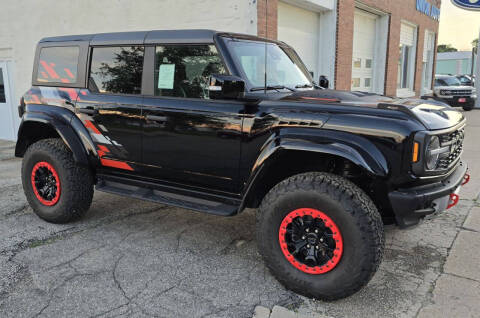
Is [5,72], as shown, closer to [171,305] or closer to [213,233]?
[213,233]

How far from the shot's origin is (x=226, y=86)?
117 inches

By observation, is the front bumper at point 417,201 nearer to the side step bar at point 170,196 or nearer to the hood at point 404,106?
the hood at point 404,106

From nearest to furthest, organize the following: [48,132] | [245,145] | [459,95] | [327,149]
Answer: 1. [327,149]
2. [245,145]
3. [48,132]
4. [459,95]

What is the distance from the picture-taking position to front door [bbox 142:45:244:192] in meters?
3.25

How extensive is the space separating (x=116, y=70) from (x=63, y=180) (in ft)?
4.04

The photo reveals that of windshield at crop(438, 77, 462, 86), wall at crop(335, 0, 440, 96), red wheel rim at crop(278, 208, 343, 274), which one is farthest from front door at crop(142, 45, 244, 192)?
windshield at crop(438, 77, 462, 86)

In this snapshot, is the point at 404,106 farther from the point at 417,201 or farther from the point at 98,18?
the point at 98,18

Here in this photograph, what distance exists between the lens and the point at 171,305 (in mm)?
2816

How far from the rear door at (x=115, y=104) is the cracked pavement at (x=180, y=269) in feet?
2.77

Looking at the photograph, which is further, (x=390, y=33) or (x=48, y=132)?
(x=390, y=33)

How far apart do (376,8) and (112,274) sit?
11.3 m

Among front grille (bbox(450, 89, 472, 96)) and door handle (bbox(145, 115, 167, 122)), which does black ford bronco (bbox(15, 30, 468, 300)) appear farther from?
front grille (bbox(450, 89, 472, 96))

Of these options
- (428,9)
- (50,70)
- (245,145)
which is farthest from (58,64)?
(428,9)

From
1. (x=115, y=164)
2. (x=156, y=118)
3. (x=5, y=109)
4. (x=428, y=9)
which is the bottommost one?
(x=115, y=164)
